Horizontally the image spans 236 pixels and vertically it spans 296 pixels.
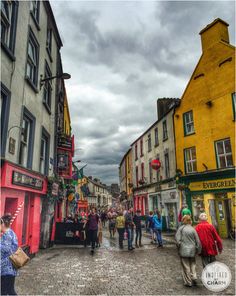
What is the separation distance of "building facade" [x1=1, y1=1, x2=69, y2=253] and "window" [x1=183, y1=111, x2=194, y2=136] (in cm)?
1109

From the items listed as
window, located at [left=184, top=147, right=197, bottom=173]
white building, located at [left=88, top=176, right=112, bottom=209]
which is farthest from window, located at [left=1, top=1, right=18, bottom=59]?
white building, located at [left=88, top=176, right=112, bottom=209]

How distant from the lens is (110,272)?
23.0 ft

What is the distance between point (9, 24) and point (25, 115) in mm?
3233

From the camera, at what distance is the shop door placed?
15.1 metres

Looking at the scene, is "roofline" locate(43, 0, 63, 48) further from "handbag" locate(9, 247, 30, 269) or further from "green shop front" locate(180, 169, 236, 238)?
"green shop front" locate(180, 169, 236, 238)

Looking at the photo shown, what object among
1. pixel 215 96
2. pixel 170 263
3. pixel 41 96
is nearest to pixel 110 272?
pixel 170 263

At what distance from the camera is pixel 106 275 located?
263 inches

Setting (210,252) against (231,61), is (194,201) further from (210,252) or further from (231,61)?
(210,252)

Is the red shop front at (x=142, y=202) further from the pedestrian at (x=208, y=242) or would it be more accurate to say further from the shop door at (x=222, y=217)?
the pedestrian at (x=208, y=242)

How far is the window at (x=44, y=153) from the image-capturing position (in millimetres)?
11891

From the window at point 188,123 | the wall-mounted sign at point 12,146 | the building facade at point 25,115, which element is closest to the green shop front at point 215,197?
the window at point 188,123

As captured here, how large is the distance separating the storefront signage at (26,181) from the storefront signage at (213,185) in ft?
37.9

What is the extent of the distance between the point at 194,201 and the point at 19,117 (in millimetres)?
14206

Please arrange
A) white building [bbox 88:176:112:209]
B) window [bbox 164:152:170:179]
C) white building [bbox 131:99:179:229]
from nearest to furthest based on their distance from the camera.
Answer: white building [bbox 131:99:179:229]
window [bbox 164:152:170:179]
white building [bbox 88:176:112:209]
